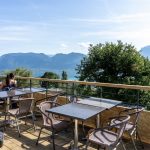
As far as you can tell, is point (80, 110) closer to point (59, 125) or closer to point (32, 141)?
point (59, 125)

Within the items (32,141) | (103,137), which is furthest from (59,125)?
(103,137)

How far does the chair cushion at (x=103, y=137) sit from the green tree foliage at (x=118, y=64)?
2081 cm

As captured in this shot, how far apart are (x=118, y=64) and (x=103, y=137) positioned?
21406 mm

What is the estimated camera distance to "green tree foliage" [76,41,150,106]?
2497 cm

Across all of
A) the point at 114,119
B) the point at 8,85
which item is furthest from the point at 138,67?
the point at 114,119

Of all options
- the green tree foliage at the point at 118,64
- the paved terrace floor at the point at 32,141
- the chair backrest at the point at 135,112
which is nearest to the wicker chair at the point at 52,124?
the paved terrace floor at the point at 32,141

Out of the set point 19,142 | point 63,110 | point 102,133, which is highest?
point 63,110

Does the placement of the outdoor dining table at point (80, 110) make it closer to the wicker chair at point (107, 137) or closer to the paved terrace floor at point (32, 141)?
the wicker chair at point (107, 137)

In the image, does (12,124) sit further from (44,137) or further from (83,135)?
(83,135)

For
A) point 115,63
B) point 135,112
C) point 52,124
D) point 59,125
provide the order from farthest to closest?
point 115,63
point 59,125
point 52,124
point 135,112

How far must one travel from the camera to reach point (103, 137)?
3.85 m

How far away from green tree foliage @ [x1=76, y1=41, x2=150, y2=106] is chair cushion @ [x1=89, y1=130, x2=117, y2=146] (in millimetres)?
20811

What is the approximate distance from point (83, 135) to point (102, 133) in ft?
4.87

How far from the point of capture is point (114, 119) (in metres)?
4.48
